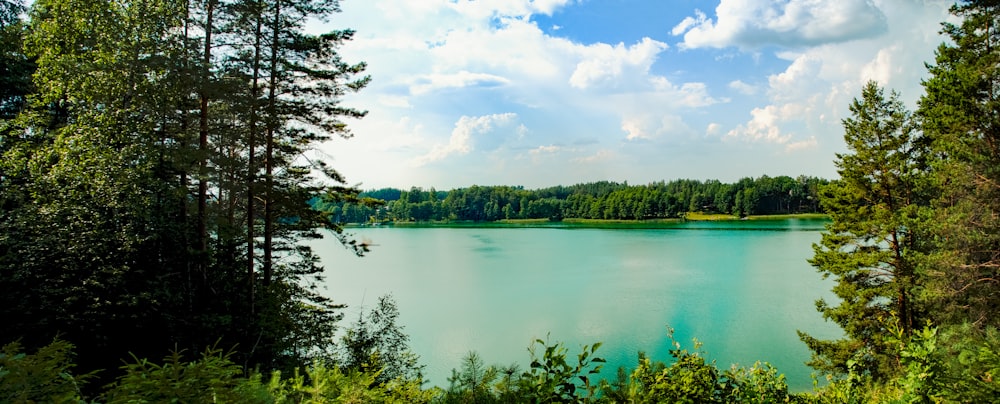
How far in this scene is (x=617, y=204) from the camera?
9606cm

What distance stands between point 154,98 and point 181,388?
8.87 metres

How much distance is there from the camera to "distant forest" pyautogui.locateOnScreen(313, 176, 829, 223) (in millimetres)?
88688

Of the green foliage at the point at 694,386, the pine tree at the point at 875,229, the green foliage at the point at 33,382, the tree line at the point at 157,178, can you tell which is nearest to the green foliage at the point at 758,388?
the green foliage at the point at 694,386

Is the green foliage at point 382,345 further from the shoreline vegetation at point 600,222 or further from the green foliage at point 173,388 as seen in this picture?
the shoreline vegetation at point 600,222

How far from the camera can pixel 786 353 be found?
571 inches

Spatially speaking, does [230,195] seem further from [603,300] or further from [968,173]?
[603,300]

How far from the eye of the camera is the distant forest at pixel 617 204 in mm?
88688

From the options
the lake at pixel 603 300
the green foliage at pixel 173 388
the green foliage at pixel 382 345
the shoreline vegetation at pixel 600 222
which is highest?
the green foliage at pixel 173 388

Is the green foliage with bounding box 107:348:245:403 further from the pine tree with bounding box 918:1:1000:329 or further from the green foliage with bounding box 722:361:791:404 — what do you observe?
the pine tree with bounding box 918:1:1000:329

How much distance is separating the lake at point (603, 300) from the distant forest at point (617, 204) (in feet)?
168

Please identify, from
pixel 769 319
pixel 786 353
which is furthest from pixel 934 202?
pixel 769 319

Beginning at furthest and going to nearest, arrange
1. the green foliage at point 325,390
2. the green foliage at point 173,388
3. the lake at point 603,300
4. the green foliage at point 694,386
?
the lake at point 603,300 < the green foliage at point 694,386 < the green foliage at point 325,390 < the green foliage at point 173,388

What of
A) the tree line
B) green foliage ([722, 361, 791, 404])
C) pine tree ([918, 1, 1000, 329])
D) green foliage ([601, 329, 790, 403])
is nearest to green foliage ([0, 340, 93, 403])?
green foliage ([601, 329, 790, 403])

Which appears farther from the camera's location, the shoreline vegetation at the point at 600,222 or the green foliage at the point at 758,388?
the shoreline vegetation at the point at 600,222
